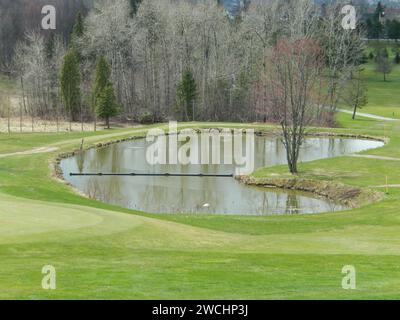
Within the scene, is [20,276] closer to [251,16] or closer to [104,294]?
[104,294]

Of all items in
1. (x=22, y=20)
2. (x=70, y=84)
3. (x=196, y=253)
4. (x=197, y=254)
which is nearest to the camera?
(x=197, y=254)

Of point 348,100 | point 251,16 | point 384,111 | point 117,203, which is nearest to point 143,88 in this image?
point 251,16

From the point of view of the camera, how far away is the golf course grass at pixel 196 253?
12.7m

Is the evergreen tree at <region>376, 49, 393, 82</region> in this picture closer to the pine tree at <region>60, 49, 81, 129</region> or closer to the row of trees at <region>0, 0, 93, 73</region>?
the row of trees at <region>0, 0, 93, 73</region>

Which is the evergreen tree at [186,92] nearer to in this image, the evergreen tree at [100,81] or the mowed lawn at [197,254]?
the evergreen tree at [100,81]

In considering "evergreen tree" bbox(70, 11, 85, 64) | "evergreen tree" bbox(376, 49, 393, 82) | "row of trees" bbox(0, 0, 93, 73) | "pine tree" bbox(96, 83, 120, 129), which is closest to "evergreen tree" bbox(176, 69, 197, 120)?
"pine tree" bbox(96, 83, 120, 129)

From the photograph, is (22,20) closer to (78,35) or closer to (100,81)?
(78,35)

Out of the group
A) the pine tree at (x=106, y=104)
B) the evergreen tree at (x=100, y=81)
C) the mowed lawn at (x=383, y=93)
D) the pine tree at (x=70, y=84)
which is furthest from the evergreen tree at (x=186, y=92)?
the mowed lawn at (x=383, y=93)

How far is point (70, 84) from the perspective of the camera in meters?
78.1

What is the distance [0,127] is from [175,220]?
149ft

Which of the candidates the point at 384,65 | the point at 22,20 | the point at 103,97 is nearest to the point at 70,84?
the point at 103,97

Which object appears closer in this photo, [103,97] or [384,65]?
[103,97]

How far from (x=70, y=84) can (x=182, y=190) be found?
43.9 metres

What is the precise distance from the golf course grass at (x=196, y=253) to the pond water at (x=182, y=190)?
430cm
